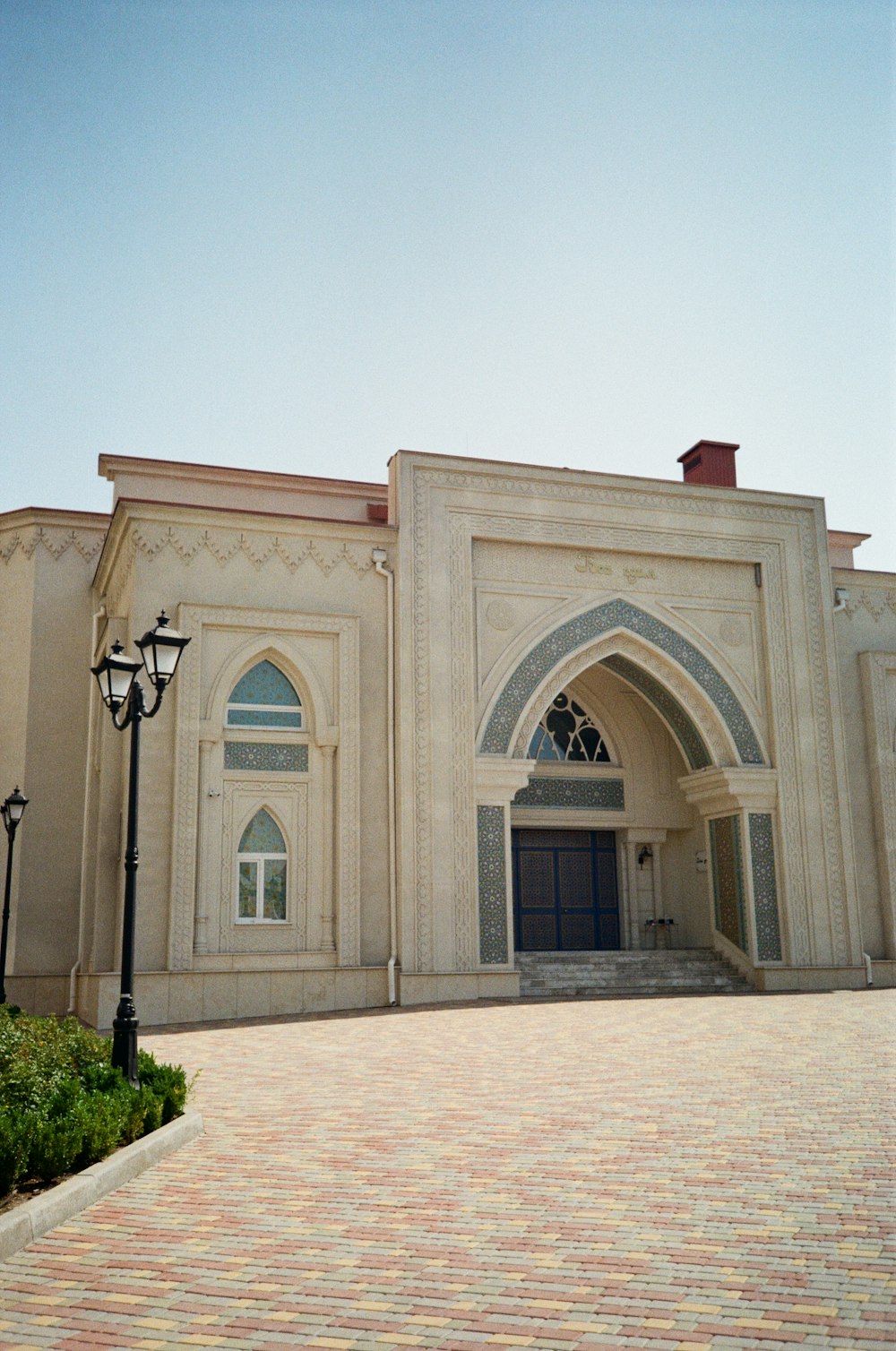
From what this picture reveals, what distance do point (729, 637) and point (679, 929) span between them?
5006 mm

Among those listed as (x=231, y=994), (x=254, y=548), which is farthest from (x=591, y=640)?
(x=231, y=994)

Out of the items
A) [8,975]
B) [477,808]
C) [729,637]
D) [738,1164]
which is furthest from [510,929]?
[738,1164]

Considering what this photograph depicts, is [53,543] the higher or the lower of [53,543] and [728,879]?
the higher

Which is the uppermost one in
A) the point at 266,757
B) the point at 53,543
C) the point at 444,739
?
the point at 53,543

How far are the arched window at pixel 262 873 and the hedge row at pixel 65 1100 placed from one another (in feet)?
25.1

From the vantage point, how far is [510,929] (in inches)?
675

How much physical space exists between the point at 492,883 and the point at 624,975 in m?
2.75

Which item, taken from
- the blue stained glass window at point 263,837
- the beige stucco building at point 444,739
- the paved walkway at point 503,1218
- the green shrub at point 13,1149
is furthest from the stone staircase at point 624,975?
the green shrub at point 13,1149

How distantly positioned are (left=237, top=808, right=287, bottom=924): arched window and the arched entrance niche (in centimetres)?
277

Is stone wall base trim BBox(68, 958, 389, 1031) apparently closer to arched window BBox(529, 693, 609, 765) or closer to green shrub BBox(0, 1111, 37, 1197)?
arched window BBox(529, 693, 609, 765)

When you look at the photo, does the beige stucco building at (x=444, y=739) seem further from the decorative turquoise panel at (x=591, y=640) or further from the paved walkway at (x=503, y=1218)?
the paved walkway at (x=503, y=1218)

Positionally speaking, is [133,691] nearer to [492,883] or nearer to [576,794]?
[492,883]

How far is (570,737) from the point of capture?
822 inches

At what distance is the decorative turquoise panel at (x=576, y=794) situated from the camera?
66.6 feet
